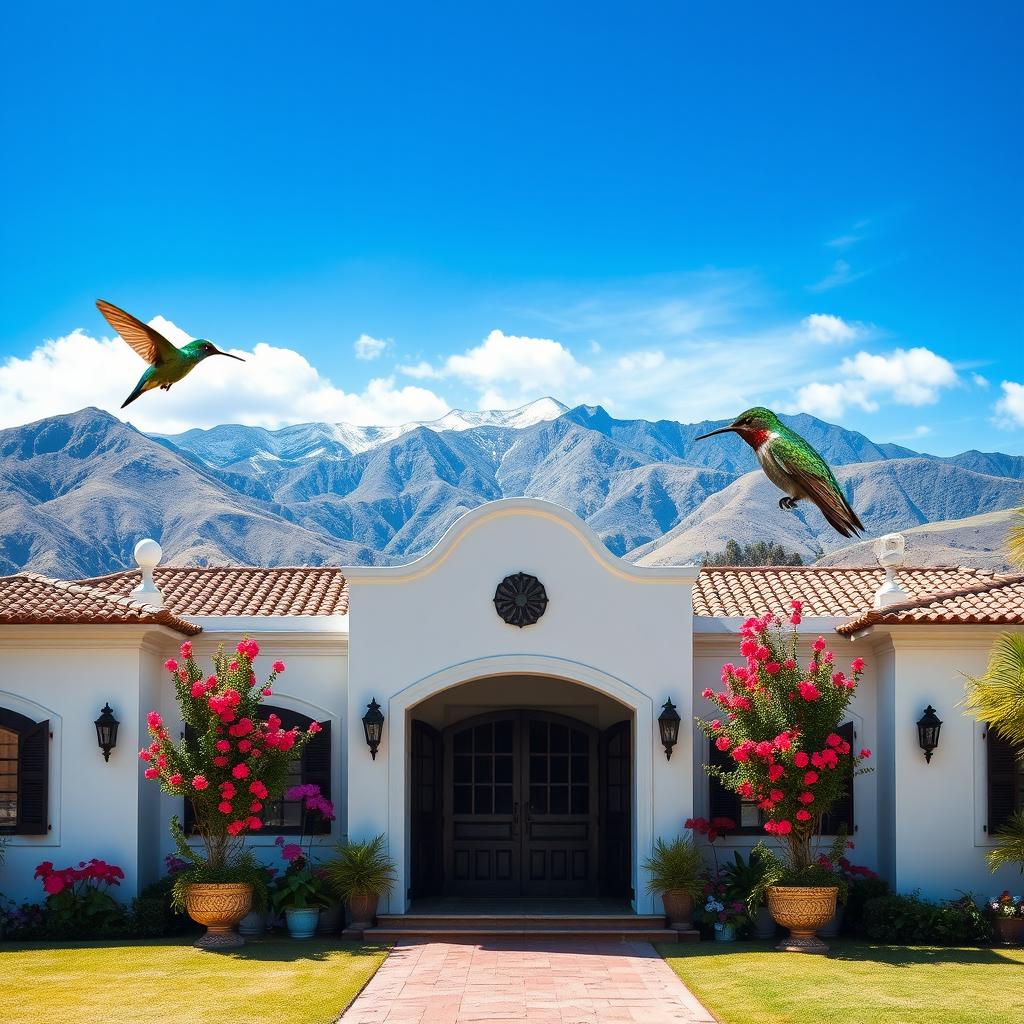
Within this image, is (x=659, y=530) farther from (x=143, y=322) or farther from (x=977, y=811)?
(x=143, y=322)

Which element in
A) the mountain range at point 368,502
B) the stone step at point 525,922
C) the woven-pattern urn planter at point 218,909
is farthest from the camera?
the mountain range at point 368,502

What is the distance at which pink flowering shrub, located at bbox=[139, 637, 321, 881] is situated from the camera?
15641 mm

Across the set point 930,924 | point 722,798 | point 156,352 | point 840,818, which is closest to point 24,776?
point 722,798

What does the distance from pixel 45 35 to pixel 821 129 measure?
941cm

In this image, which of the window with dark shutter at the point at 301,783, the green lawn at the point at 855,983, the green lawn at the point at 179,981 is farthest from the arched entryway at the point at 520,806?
the green lawn at the point at 179,981

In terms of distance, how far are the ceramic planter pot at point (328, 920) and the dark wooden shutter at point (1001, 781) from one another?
869 cm

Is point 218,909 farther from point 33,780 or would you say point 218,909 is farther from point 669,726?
point 669,726

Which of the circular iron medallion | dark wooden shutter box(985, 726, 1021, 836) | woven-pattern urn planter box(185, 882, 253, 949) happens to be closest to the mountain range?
dark wooden shutter box(985, 726, 1021, 836)

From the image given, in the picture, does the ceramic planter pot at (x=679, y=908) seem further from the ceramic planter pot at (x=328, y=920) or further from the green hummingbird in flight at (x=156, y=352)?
the green hummingbird in flight at (x=156, y=352)

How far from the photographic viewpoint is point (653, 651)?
17.6 m

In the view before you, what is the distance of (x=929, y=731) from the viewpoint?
670 inches

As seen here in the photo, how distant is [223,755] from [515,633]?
421 centimetres

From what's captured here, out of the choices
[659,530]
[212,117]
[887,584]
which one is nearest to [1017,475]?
[659,530]

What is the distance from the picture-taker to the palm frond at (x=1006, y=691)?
1363cm
